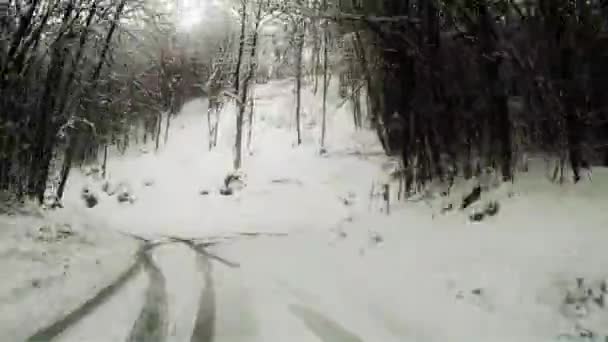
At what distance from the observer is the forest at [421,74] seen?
879cm

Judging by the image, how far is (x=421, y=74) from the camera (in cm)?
1273

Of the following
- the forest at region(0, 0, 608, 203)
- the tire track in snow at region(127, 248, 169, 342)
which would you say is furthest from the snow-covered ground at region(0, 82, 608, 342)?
the forest at region(0, 0, 608, 203)

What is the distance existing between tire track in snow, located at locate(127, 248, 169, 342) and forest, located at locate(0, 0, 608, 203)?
627 centimetres

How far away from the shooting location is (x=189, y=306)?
23.0 feet

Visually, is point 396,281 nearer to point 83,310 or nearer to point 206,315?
point 206,315

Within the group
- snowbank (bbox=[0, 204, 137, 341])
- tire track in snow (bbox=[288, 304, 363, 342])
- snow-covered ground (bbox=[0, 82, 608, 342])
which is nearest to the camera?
tire track in snow (bbox=[288, 304, 363, 342])

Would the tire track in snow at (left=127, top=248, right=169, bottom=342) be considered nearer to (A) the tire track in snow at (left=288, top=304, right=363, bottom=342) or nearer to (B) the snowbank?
(B) the snowbank

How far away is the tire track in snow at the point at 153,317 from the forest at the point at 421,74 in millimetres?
6272

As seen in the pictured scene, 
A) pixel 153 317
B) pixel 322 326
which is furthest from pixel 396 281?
pixel 153 317

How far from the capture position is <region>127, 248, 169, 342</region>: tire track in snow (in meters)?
5.51

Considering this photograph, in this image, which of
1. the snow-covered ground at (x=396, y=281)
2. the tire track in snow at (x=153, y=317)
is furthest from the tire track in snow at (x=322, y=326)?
the tire track in snow at (x=153, y=317)

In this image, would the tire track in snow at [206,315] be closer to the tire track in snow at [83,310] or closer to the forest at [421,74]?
the tire track in snow at [83,310]

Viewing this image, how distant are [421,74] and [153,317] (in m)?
8.88

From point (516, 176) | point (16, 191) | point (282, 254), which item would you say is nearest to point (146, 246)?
point (16, 191)
